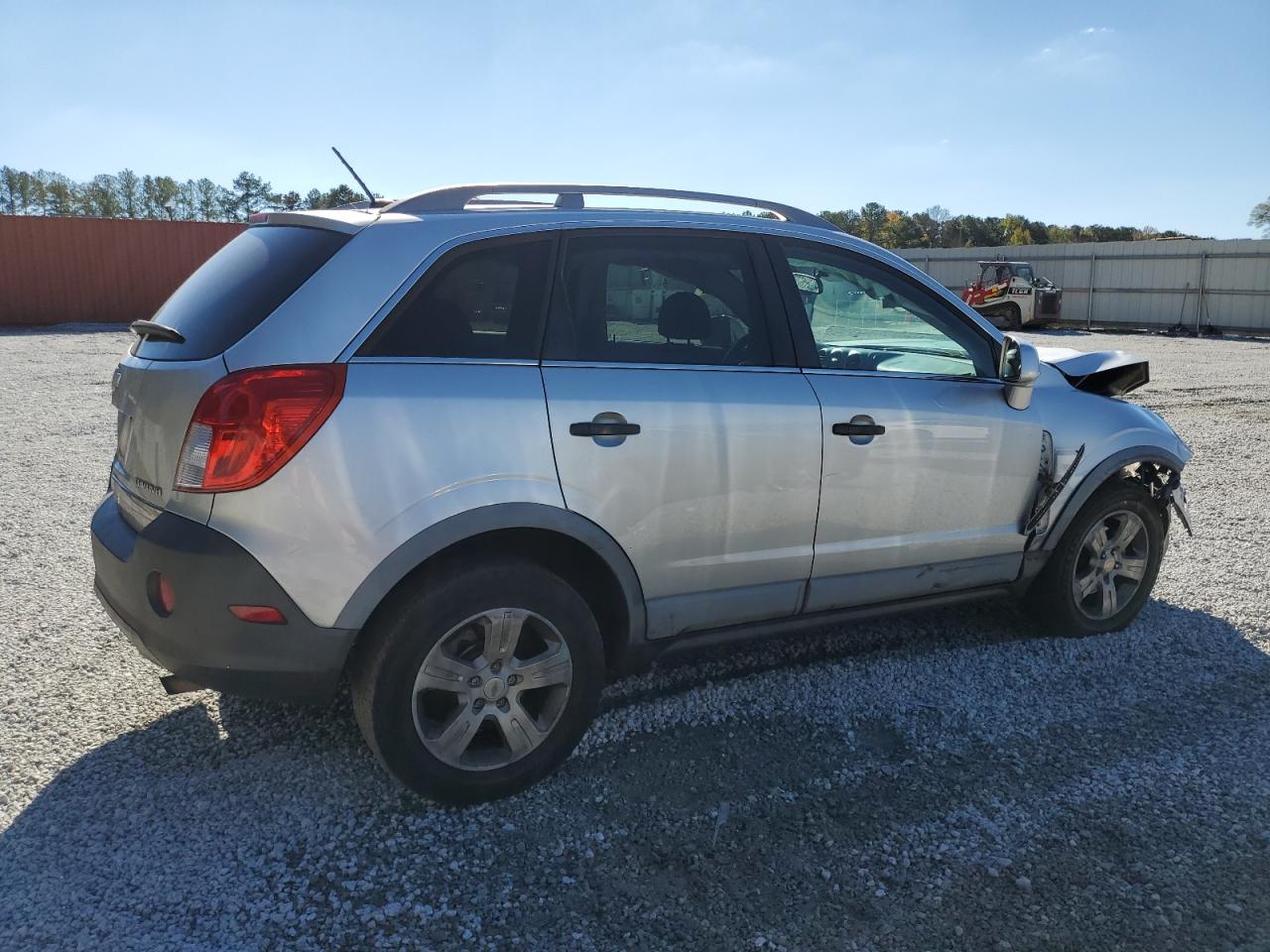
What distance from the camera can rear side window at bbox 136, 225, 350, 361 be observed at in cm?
284

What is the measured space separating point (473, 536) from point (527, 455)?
0.29m

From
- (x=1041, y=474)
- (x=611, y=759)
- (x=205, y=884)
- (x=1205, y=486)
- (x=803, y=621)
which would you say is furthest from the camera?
(x=1205, y=486)

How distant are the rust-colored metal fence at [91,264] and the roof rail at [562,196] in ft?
88.9

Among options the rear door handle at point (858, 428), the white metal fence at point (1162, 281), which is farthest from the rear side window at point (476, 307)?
the white metal fence at point (1162, 281)

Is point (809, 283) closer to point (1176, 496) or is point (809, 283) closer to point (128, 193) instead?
point (1176, 496)

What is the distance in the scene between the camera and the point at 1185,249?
94.0 feet

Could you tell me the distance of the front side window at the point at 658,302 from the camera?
3201 mm

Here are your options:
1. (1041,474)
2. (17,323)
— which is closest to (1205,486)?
(1041,474)

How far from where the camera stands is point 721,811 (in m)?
3.03

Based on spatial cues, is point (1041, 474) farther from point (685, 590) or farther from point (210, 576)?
point (210, 576)

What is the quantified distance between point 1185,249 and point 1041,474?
29065 mm

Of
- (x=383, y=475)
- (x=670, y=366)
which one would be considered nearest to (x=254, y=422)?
(x=383, y=475)

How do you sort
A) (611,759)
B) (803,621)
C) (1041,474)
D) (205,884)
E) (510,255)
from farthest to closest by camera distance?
(1041,474)
(803,621)
(611,759)
(510,255)
(205,884)

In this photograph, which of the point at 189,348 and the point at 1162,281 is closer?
the point at 189,348
